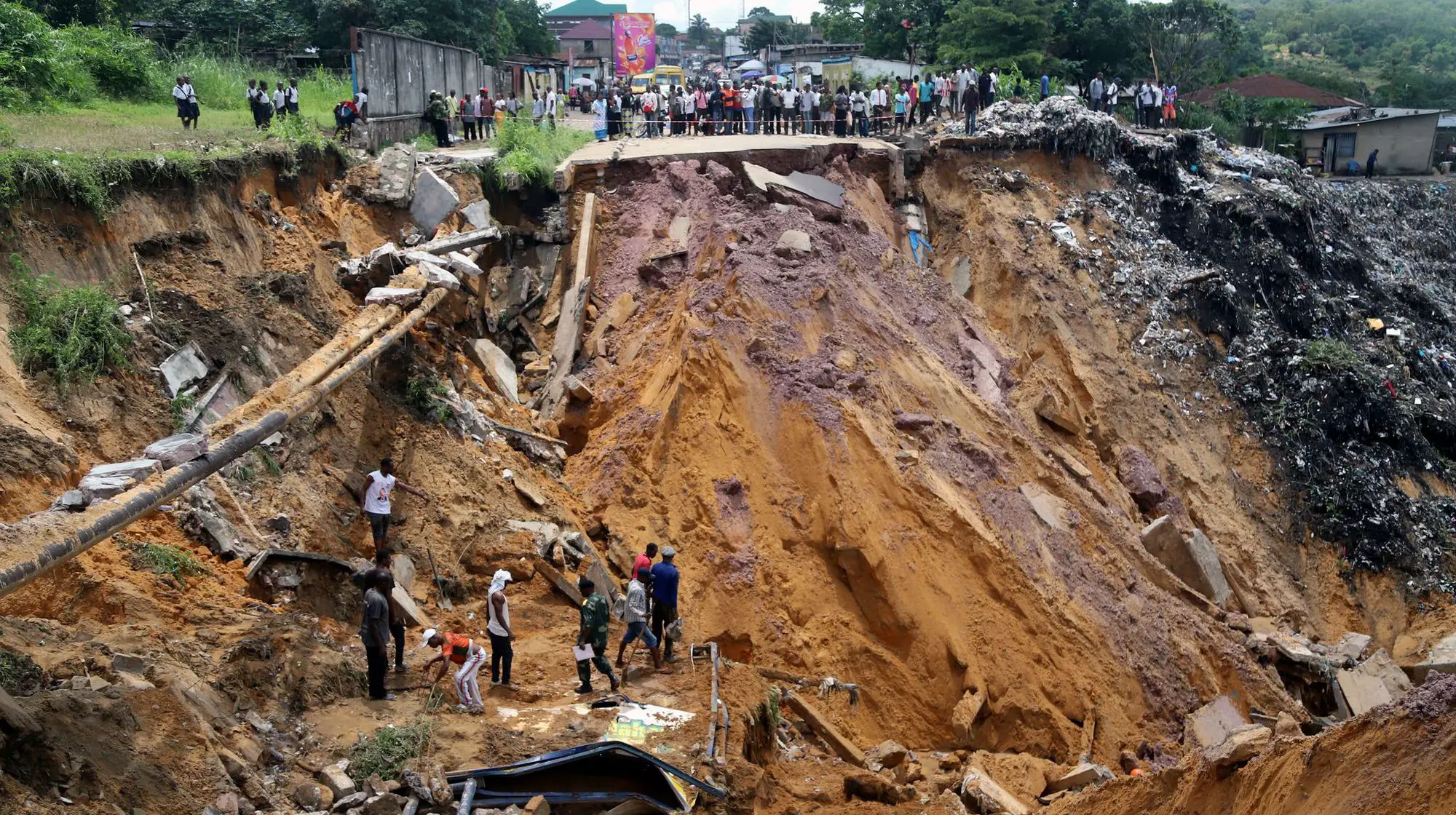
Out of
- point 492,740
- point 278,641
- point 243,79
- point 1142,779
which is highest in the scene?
point 243,79

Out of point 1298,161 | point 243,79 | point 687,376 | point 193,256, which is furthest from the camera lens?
point 1298,161

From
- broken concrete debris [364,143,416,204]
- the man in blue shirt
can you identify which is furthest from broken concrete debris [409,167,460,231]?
the man in blue shirt

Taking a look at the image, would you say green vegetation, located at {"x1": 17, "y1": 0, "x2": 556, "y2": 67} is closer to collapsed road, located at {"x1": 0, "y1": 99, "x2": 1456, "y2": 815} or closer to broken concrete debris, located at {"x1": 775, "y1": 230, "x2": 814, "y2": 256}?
collapsed road, located at {"x1": 0, "y1": 99, "x2": 1456, "y2": 815}

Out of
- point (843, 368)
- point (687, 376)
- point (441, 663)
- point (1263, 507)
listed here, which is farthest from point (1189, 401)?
point (441, 663)

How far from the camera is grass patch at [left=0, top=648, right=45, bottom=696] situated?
6.91m

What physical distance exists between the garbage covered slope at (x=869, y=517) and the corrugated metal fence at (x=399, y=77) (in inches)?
237

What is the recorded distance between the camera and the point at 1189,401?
63.8 ft

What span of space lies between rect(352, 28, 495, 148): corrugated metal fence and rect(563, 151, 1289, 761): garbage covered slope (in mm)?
6014

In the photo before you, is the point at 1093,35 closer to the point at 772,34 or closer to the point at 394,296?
the point at 394,296

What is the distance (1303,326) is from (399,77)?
650 inches

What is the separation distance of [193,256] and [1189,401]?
14.8m

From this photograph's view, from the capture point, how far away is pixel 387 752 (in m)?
7.74

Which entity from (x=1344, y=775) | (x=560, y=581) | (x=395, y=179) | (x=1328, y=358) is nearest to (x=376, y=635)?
(x=560, y=581)

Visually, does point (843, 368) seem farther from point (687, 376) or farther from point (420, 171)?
point (420, 171)
